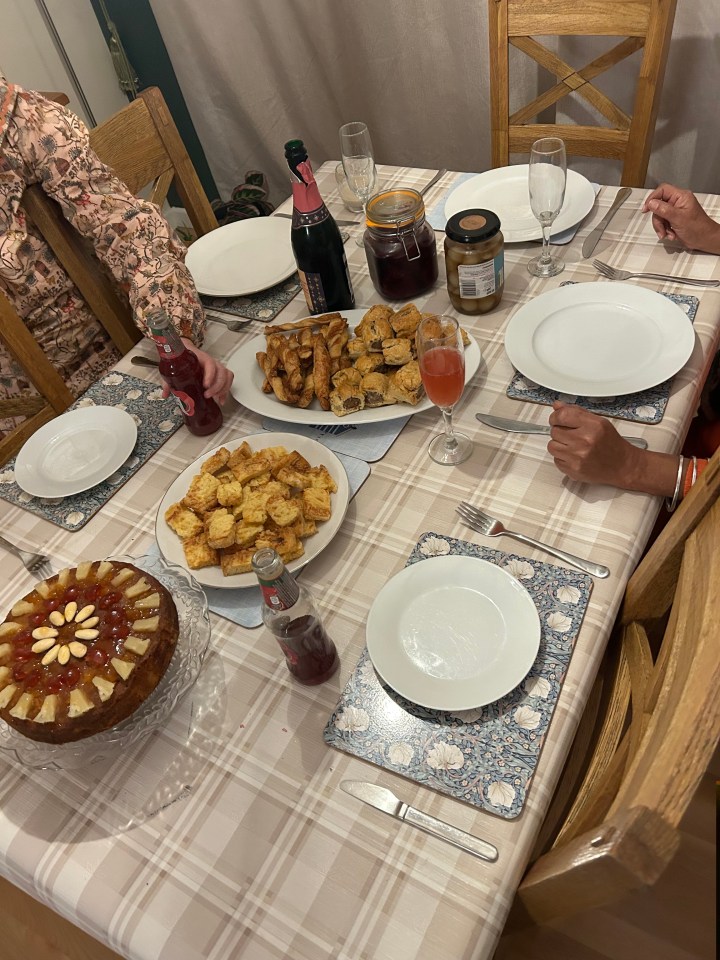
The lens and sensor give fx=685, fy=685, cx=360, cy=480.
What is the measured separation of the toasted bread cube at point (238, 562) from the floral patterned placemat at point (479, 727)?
201mm

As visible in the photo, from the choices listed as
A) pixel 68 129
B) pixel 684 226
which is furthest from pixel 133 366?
pixel 684 226

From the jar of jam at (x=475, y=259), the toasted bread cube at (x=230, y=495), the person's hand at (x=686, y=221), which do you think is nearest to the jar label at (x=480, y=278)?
the jar of jam at (x=475, y=259)

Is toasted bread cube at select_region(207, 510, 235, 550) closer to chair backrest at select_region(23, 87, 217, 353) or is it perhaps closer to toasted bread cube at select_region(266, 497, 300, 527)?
toasted bread cube at select_region(266, 497, 300, 527)

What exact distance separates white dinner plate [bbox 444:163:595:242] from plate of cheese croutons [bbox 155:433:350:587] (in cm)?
65

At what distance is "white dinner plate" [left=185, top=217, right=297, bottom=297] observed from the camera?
1.42 meters

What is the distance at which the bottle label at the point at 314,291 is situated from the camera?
124 centimetres

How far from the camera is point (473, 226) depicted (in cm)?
112

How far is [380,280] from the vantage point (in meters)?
1.29

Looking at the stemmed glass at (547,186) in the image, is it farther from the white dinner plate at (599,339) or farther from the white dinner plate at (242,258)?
the white dinner plate at (242,258)

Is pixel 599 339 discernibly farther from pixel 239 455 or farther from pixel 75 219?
pixel 75 219

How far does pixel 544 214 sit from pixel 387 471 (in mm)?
583

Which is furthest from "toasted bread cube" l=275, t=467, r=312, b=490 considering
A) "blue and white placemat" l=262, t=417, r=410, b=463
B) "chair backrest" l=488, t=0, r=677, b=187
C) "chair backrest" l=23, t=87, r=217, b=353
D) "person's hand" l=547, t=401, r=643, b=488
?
"chair backrest" l=488, t=0, r=677, b=187

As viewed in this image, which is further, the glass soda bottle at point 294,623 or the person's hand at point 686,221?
the person's hand at point 686,221

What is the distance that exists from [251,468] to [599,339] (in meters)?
0.60
